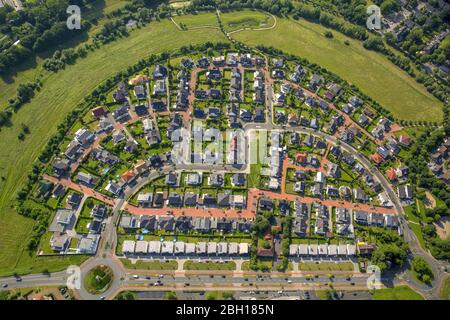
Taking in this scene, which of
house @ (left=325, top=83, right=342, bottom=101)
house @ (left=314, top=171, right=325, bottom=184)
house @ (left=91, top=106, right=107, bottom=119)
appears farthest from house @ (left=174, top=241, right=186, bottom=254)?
house @ (left=325, top=83, right=342, bottom=101)

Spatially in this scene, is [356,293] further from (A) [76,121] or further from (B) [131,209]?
(A) [76,121]

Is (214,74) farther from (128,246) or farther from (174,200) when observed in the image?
(128,246)

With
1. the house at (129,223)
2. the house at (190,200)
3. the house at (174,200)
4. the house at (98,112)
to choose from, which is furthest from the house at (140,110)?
the house at (129,223)

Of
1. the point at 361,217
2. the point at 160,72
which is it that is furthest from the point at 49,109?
the point at 361,217

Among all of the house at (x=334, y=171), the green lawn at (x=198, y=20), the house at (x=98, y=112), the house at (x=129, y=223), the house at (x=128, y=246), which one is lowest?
the house at (x=128, y=246)

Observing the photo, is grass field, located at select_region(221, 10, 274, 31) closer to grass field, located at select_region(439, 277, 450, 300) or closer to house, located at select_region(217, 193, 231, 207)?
house, located at select_region(217, 193, 231, 207)

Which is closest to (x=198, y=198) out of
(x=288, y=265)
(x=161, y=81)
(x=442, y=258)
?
(x=288, y=265)

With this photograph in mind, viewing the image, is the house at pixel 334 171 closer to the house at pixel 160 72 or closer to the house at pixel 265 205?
the house at pixel 265 205
